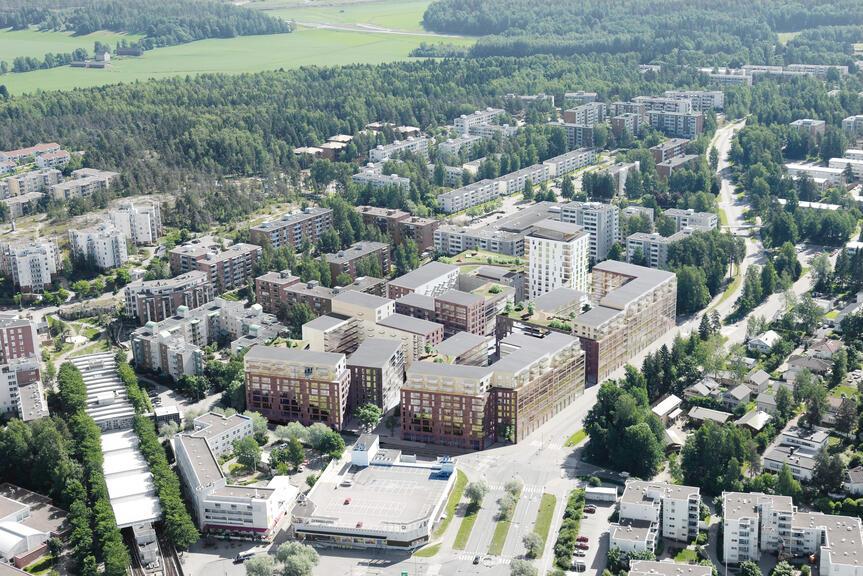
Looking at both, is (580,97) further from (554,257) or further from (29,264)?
(29,264)

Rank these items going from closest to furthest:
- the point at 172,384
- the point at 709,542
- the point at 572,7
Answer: the point at 709,542 < the point at 172,384 < the point at 572,7

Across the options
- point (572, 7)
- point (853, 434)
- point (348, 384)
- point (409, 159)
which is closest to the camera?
point (853, 434)

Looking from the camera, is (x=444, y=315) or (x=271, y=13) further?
(x=271, y=13)

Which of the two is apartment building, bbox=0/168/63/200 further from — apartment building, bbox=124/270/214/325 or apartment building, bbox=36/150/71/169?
apartment building, bbox=124/270/214/325

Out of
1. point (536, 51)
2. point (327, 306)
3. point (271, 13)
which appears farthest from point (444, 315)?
point (271, 13)

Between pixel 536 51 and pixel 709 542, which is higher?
pixel 536 51

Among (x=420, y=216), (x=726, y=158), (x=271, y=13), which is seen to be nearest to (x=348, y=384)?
(x=420, y=216)

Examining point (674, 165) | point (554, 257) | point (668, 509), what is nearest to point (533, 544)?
point (668, 509)

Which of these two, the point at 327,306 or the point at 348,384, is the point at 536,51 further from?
the point at 348,384
